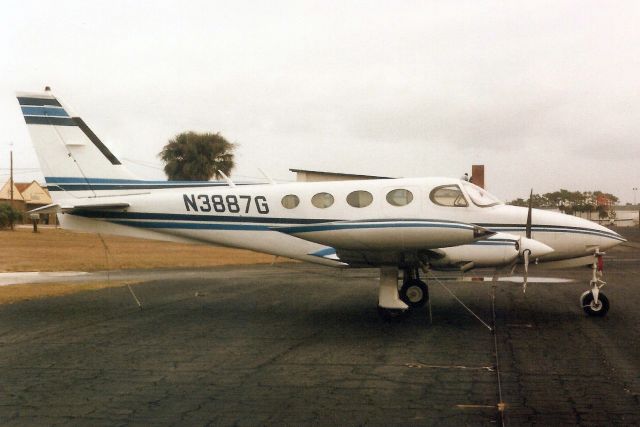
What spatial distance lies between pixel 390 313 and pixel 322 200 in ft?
9.37

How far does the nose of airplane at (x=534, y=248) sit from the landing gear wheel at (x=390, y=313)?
9.22 feet

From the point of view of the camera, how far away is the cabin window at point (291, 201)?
1412 cm

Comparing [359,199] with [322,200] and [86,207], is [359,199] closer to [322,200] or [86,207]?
[322,200]

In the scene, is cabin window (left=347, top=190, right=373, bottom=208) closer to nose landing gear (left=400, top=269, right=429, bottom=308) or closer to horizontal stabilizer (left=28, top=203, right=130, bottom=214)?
nose landing gear (left=400, top=269, right=429, bottom=308)

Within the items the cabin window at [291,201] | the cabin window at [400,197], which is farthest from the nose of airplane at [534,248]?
the cabin window at [291,201]

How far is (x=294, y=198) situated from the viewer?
14148 millimetres

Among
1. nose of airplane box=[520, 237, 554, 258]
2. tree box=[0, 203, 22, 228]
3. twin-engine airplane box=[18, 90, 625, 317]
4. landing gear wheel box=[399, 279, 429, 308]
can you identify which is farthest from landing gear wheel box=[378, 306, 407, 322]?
tree box=[0, 203, 22, 228]

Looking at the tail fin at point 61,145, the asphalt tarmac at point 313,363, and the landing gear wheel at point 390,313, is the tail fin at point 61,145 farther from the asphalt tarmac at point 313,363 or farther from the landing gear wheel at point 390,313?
the landing gear wheel at point 390,313

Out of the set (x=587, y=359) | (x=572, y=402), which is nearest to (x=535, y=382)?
(x=572, y=402)

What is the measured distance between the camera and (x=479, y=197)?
45.3 feet

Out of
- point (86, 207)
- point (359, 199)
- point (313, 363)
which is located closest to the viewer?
point (313, 363)

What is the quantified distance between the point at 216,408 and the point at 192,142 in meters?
50.3

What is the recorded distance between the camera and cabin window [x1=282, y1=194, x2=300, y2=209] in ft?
46.3

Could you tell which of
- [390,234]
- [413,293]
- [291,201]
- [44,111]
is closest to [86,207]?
[44,111]
